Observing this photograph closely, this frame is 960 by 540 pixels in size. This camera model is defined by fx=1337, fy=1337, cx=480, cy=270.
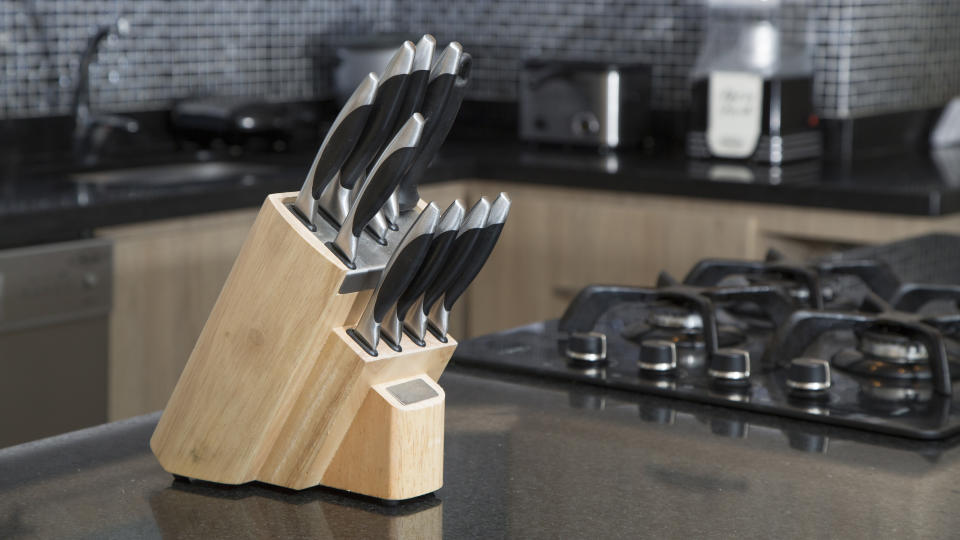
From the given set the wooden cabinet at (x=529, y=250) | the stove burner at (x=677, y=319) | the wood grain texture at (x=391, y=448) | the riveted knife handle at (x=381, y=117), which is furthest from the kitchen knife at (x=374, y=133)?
the wooden cabinet at (x=529, y=250)

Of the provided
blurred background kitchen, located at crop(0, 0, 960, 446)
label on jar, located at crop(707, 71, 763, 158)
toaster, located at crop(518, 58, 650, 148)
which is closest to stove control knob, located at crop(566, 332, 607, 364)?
blurred background kitchen, located at crop(0, 0, 960, 446)

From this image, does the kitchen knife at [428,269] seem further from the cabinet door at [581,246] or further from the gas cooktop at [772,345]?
the cabinet door at [581,246]

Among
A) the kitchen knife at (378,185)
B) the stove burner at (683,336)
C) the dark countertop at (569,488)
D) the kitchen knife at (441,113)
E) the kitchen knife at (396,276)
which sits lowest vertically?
the dark countertop at (569,488)

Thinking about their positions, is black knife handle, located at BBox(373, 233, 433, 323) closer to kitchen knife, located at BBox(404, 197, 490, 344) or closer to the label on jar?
kitchen knife, located at BBox(404, 197, 490, 344)

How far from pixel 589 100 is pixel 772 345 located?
2.06 metres

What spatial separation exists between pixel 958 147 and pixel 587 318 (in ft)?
7.50

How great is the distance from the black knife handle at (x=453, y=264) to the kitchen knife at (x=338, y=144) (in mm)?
80

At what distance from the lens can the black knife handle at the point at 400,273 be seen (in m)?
0.75

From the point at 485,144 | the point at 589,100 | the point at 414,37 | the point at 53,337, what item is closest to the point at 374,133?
the point at 53,337

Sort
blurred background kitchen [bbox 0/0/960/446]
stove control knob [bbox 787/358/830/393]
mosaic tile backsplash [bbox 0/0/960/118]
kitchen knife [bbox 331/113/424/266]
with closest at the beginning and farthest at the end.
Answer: kitchen knife [bbox 331/113/424/266] < stove control knob [bbox 787/358/830/393] < blurred background kitchen [bbox 0/0/960/446] < mosaic tile backsplash [bbox 0/0/960/118]

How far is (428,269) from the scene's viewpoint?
2.53ft

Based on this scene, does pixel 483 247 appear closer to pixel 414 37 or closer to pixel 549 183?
pixel 549 183

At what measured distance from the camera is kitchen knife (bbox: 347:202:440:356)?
74 cm

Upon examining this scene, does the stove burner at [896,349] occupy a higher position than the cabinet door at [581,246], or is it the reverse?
the stove burner at [896,349]
